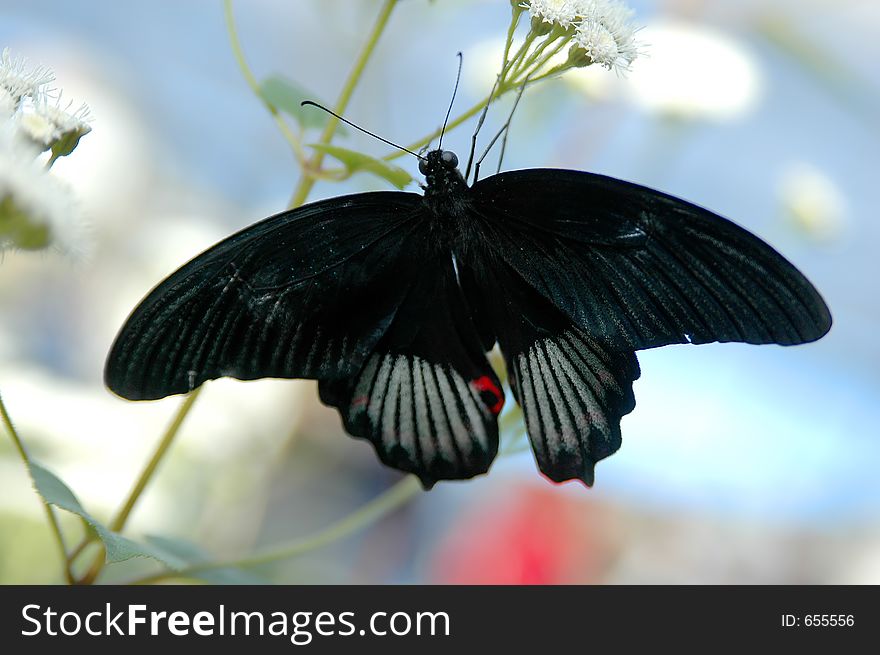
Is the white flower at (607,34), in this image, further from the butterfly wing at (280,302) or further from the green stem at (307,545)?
the green stem at (307,545)

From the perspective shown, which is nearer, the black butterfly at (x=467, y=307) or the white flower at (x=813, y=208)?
the black butterfly at (x=467, y=307)

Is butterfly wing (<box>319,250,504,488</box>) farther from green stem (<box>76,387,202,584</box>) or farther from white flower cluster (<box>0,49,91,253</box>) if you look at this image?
white flower cluster (<box>0,49,91,253</box>)

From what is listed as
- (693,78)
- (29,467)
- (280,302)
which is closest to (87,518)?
(29,467)

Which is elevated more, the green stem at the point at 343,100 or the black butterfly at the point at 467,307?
the green stem at the point at 343,100

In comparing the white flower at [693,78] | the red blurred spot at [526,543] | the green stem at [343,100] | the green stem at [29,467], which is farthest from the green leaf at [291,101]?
the red blurred spot at [526,543]

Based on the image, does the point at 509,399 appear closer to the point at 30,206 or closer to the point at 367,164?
the point at 367,164
